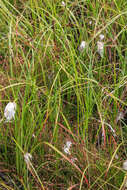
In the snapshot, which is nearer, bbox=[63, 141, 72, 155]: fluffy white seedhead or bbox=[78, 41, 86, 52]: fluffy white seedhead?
bbox=[63, 141, 72, 155]: fluffy white seedhead

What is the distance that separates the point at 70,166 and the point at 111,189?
0.60 feet

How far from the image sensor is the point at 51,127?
4.66 ft

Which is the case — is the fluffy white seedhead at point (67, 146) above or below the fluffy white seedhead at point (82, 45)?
below

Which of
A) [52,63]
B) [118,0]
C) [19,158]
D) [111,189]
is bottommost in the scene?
[111,189]

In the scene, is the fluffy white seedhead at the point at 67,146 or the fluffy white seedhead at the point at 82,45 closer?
the fluffy white seedhead at the point at 67,146

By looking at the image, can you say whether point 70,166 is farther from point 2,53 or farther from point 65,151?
point 2,53

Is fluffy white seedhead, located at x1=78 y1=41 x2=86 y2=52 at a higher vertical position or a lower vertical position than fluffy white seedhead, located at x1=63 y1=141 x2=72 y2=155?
higher

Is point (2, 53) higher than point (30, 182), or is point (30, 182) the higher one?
point (2, 53)

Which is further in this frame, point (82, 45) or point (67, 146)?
point (82, 45)

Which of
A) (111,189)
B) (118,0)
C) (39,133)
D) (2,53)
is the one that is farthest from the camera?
(118,0)

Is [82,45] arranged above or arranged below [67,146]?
above

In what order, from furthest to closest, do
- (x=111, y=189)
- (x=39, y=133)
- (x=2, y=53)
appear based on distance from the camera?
→ (x=2, y=53), (x=39, y=133), (x=111, y=189)

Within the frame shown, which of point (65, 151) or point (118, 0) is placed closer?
point (65, 151)

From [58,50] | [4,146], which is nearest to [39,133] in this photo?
[4,146]
